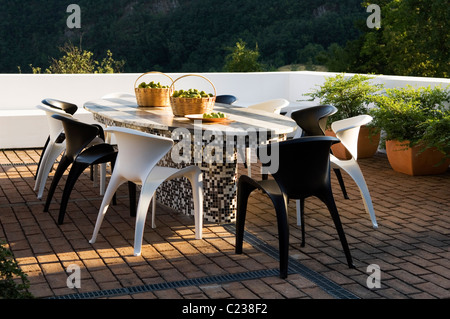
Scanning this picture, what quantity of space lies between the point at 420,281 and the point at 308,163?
36.1 inches

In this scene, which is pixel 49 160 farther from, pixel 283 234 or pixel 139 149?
pixel 283 234

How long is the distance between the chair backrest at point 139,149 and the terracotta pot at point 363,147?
12.2 feet

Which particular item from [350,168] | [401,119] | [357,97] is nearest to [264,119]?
[350,168]

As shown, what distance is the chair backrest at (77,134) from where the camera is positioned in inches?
188

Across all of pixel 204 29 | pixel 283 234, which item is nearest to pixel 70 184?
pixel 283 234

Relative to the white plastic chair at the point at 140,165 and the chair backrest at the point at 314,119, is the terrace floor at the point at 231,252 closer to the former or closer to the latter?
the white plastic chair at the point at 140,165

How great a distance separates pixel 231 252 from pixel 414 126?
3.11m

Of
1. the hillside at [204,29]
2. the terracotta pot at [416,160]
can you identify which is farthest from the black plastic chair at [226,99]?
the hillside at [204,29]

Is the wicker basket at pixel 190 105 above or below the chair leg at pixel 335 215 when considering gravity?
above

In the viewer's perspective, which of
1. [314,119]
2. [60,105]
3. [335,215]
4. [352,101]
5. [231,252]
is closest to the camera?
[335,215]

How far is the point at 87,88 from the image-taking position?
869 centimetres

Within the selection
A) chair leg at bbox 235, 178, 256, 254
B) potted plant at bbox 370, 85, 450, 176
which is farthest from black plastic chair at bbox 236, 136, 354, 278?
potted plant at bbox 370, 85, 450, 176
